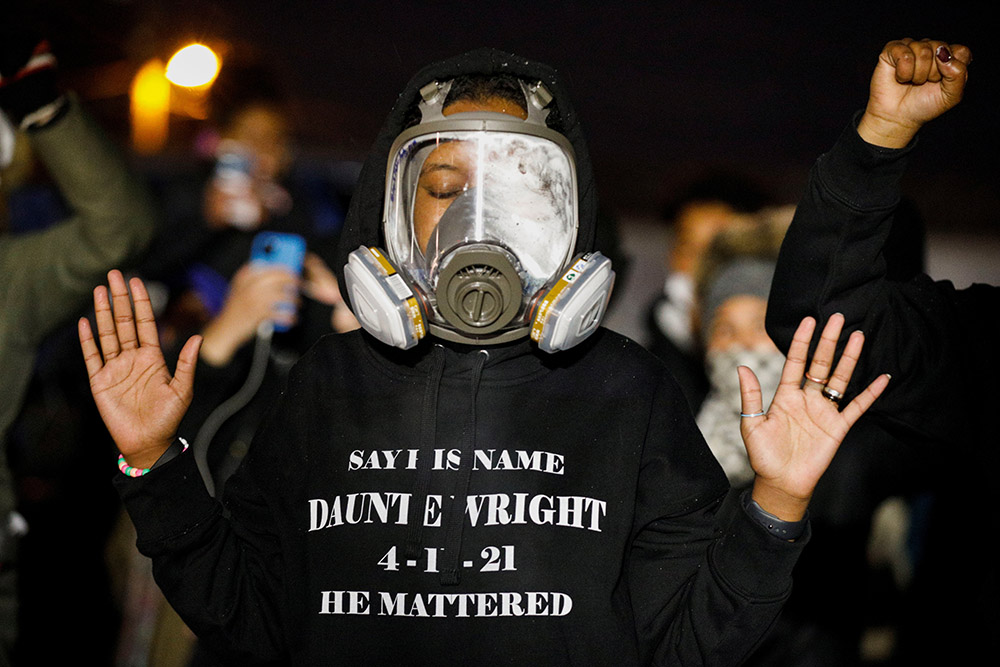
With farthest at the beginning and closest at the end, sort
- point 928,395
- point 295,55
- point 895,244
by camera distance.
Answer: point 295,55, point 895,244, point 928,395

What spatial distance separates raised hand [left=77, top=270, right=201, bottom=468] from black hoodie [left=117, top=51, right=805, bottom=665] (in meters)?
0.08

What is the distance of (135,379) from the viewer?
80.2 inches

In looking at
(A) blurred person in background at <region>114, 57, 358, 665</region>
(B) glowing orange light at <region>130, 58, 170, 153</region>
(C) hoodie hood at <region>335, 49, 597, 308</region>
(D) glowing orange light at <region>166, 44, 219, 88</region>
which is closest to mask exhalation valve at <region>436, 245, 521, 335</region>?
(C) hoodie hood at <region>335, 49, 597, 308</region>

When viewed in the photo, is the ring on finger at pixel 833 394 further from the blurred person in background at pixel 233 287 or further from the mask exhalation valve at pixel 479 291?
the blurred person in background at pixel 233 287

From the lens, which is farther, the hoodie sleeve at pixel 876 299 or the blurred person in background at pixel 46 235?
the blurred person in background at pixel 46 235

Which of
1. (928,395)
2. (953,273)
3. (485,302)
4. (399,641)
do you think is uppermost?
(485,302)

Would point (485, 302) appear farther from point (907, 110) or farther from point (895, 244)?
point (895, 244)

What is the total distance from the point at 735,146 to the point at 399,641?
3.83m

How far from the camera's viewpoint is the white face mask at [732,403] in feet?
10.3

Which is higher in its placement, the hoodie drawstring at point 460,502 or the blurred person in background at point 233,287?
the hoodie drawstring at point 460,502

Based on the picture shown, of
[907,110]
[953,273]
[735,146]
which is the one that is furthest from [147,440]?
[953,273]

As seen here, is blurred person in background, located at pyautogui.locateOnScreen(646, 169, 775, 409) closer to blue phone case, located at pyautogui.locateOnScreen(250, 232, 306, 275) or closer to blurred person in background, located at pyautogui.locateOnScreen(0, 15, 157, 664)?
blue phone case, located at pyautogui.locateOnScreen(250, 232, 306, 275)

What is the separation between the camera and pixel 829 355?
191cm

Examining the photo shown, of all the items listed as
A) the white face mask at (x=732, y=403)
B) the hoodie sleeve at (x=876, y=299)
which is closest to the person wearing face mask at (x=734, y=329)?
the white face mask at (x=732, y=403)
